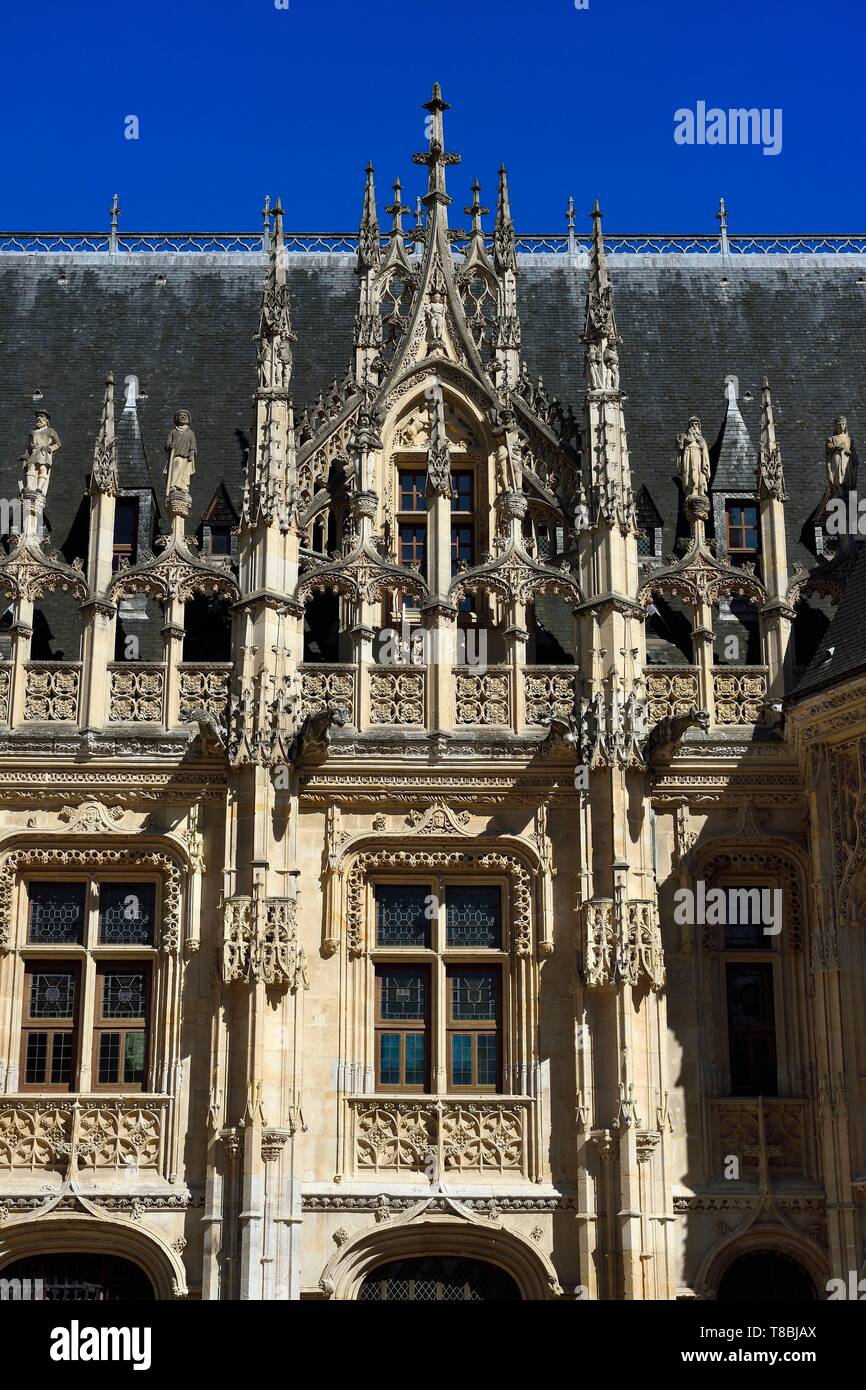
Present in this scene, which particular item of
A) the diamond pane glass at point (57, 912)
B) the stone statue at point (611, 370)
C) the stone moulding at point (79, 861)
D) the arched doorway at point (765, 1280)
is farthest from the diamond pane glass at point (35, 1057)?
the stone statue at point (611, 370)

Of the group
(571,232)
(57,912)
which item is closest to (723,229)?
(571,232)


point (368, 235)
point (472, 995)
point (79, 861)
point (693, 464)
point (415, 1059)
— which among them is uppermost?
point (368, 235)

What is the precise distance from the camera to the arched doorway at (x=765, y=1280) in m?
22.9

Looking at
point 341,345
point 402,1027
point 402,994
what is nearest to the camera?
point 402,1027

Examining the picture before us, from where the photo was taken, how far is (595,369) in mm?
25719

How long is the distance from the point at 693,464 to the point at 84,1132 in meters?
11.2

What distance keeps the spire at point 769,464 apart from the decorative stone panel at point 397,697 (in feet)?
16.6

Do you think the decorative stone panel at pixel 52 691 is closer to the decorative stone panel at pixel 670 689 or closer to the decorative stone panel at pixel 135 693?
the decorative stone panel at pixel 135 693

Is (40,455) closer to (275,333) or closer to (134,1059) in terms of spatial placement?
(275,333)

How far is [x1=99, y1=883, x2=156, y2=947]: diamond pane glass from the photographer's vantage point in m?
24.0

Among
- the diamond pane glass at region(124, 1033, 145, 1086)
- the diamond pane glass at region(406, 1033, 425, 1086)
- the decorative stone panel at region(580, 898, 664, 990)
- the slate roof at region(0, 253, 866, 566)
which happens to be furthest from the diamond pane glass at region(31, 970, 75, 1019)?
the slate roof at region(0, 253, 866, 566)

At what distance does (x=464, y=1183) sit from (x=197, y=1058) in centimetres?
331

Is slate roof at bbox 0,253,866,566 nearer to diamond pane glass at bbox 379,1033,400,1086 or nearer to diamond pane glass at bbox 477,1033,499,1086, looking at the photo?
diamond pane glass at bbox 477,1033,499,1086
